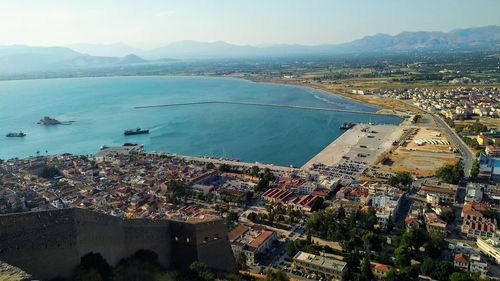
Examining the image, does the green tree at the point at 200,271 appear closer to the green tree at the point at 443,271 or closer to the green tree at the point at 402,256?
the green tree at the point at 402,256

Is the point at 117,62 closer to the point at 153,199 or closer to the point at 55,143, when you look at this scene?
the point at 55,143

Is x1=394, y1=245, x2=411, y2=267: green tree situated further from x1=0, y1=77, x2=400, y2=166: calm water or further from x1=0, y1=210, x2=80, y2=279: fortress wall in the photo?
x1=0, y1=77, x2=400, y2=166: calm water

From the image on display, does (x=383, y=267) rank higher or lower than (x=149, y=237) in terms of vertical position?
lower

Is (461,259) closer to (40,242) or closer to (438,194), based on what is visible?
(438,194)

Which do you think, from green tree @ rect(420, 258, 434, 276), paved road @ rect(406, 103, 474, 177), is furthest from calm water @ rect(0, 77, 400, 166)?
green tree @ rect(420, 258, 434, 276)

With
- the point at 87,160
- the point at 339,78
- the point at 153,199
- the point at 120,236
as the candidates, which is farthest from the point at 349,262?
the point at 339,78

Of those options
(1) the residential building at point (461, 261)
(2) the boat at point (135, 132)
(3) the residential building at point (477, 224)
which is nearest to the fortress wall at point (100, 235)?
(1) the residential building at point (461, 261)

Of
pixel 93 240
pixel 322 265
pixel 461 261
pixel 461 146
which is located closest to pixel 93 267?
pixel 93 240
